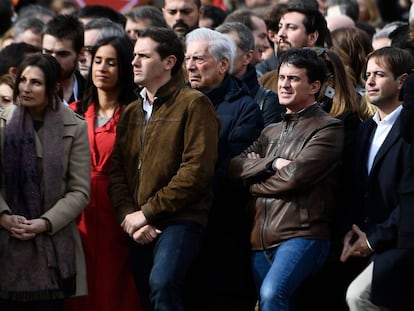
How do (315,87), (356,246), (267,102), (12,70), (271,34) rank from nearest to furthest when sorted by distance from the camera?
(356,246) < (315,87) < (267,102) < (12,70) < (271,34)

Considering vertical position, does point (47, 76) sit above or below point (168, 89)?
above

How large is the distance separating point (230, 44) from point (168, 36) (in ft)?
1.81

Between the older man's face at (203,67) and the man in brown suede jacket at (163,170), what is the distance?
0.19 m

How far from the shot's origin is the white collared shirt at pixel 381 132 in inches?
325

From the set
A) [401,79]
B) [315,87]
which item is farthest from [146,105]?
[401,79]

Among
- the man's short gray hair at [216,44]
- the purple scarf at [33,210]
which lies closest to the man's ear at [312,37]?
the man's short gray hair at [216,44]

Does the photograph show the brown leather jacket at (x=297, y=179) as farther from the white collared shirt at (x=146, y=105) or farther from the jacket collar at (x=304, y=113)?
the white collared shirt at (x=146, y=105)

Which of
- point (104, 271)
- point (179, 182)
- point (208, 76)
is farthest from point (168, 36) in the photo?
point (104, 271)

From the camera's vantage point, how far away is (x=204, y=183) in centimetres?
835

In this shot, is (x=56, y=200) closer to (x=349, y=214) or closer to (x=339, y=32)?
(x=349, y=214)

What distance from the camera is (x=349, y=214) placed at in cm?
830

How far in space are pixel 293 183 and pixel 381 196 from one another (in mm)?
580

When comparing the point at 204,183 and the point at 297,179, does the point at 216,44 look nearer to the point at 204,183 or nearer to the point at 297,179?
the point at 204,183

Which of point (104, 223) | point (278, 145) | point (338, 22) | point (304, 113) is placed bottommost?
point (104, 223)
